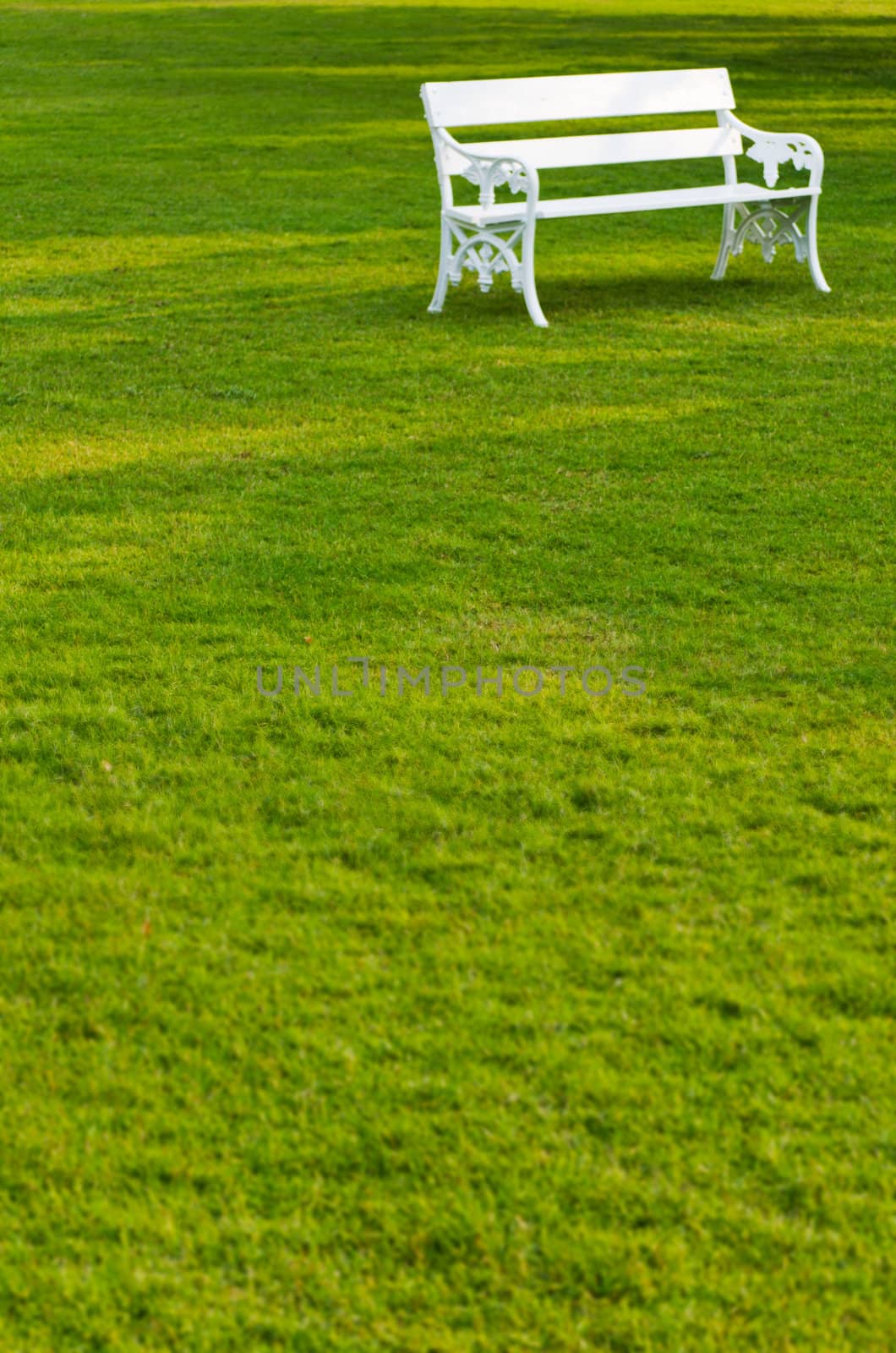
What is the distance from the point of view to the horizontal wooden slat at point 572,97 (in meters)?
10.0

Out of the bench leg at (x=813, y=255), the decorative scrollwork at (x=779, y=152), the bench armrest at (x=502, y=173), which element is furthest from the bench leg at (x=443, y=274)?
the bench leg at (x=813, y=255)

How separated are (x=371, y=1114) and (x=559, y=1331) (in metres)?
0.66

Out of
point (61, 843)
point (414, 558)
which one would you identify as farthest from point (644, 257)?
point (61, 843)

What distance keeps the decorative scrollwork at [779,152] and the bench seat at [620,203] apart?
153 mm

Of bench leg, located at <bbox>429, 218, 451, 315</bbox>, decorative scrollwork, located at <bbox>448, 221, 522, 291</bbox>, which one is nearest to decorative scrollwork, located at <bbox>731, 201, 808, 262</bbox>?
decorative scrollwork, located at <bbox>448, 221, 522, 291</bbox>

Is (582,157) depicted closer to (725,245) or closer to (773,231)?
(725,245)

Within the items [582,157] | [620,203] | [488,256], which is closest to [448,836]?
[488,256]

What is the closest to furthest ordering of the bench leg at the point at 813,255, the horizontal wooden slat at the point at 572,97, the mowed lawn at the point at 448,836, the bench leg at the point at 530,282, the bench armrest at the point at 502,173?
the mowed lawn at the point at 448,836
the bench armrest at the point at 502,173
the bench leg at the point at 530,282
the horizontal wooden slat at the point at 572,97
the bench leg at the point at 813,255

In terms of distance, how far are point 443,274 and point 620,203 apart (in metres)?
1.23

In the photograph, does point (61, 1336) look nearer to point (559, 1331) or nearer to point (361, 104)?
point (559, 1331)

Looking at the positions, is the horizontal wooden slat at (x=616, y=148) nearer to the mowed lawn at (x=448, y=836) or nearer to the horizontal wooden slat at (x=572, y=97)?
the horizontal wooden slat at (x=572, y=97)

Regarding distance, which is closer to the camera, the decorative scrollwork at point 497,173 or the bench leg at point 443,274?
the decorative scrollwork at point 497,173

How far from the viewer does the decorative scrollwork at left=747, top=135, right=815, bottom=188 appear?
10337mm

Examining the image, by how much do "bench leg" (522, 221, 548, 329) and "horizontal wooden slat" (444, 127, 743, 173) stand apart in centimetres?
64
